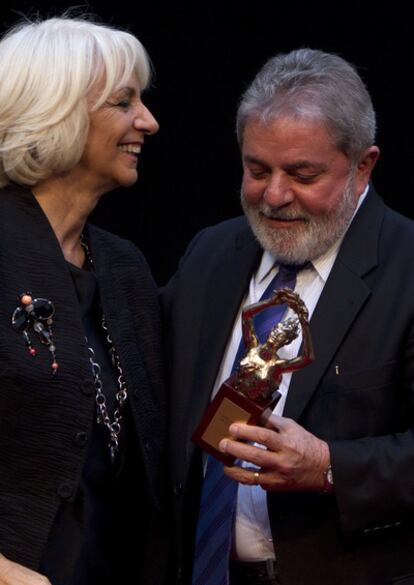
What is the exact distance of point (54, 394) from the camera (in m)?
3.03

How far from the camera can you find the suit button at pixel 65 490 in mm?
3010

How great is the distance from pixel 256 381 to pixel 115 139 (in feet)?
2.15

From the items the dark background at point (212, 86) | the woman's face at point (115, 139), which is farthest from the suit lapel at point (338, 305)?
the dark background at point (212, 86)

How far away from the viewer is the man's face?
3.19m

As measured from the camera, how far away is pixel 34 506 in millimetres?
3008

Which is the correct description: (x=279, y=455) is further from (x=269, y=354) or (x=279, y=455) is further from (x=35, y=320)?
(x=35, y=320)

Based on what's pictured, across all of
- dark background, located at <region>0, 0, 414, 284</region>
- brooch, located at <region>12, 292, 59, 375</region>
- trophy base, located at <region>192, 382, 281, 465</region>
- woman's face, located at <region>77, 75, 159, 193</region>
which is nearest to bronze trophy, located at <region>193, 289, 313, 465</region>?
trophy base, located at <region>192, 382, 281, 465</region>

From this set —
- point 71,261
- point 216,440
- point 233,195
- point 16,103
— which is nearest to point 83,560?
point 216,440

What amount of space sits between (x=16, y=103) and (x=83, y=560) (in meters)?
0.96

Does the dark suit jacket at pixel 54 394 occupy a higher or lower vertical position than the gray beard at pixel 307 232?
lower

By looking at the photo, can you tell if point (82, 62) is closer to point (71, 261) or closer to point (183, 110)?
point (71, 261)

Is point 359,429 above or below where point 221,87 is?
below

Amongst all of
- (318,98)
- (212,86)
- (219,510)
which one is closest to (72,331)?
(219,510)

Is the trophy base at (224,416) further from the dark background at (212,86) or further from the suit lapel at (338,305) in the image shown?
the dark background at (212,86)
